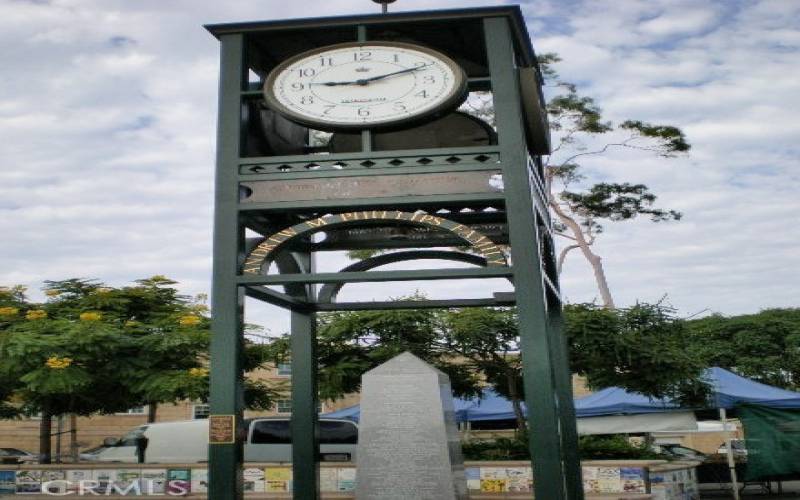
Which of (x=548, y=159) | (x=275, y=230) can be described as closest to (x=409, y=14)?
(x=275, y=230)

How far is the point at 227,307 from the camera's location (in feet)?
21.5

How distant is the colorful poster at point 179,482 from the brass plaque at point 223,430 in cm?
598

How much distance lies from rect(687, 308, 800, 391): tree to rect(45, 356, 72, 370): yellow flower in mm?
37479

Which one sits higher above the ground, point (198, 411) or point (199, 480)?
point (198, 411)

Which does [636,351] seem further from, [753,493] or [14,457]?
[14,457]

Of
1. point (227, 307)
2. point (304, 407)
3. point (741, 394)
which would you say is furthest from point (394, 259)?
point (741, 394)

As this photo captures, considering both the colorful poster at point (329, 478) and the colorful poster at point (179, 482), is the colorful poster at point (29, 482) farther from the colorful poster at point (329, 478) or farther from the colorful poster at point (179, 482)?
the colorful poster at point (329, 478)

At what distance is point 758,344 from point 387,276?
46.2 meters

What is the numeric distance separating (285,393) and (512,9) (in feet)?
43.0

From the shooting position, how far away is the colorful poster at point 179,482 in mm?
11648

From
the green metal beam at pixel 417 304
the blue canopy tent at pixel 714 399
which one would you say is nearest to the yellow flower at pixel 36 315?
the green metal beam at pixel 417 304

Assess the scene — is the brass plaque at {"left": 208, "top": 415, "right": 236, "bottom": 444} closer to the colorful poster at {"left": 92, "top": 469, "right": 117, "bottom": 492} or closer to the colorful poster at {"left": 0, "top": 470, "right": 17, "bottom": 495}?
the colorful poster at {"left": 92, "top": 469, "right": 117, "bottom": 492}

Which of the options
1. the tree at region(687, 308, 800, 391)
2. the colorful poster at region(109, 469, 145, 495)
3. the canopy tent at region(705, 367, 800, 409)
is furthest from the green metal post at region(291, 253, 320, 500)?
the tree at region(687, 308, 800, 391)

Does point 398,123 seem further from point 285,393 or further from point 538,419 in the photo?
point 285,393
